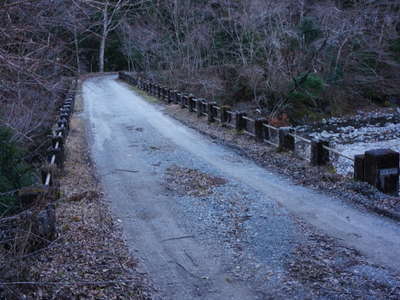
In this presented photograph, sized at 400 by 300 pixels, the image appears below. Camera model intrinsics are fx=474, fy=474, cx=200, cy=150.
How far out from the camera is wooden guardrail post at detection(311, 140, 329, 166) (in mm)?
11594

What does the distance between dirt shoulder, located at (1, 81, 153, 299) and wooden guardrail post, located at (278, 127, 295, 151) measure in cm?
562

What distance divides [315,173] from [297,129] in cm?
1747

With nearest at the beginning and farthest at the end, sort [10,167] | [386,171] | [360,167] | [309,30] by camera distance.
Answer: [386,171] → [360,167] → [10,167] → [309,30]

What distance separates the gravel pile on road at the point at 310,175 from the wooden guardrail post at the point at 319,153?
0.78ft

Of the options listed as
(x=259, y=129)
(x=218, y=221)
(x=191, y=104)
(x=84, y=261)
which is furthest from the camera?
(x=191, y=104)

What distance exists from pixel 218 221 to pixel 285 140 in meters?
5.55

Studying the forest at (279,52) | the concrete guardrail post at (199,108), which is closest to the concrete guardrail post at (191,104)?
the concrete guardrail post at (199,108)

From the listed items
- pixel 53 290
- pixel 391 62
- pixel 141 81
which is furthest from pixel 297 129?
pixel 53 290

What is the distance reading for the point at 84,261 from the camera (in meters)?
6.78

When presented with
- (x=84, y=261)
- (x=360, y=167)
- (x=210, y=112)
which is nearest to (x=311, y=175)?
(x=360, y=167)

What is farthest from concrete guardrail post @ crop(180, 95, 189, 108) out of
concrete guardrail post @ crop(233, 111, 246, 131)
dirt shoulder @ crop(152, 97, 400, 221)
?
concrete guardrail post @ crop(233, 111, 246, 131)

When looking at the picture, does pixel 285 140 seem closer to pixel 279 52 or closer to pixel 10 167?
pixel 10 167

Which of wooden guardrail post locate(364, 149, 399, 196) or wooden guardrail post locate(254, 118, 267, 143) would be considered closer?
wooden guardrail post locate(364, 149, 399, 196)

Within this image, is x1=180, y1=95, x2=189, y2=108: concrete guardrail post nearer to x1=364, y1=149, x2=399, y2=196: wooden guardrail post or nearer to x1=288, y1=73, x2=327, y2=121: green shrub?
x1=288, y1=73, x2=327, y2=121: green shrub
